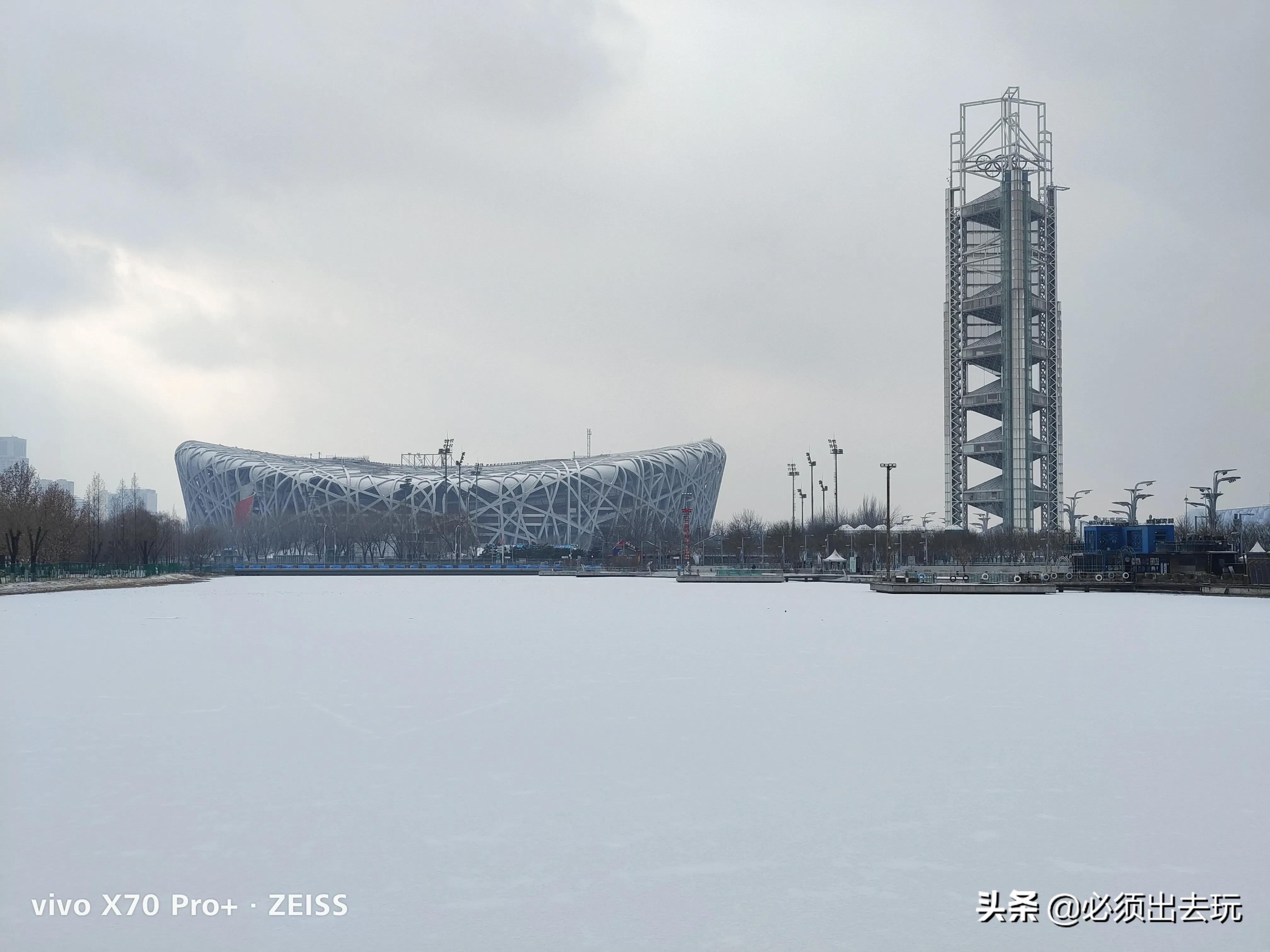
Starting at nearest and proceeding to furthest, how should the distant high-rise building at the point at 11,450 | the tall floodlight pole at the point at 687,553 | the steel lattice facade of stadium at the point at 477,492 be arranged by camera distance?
the tall floodlight pole at the point at 687,553 → the steel lattice facade of stadium at the point at 477,492 → the distant high-rise building at the point at 11,450

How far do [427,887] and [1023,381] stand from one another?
4331 inches

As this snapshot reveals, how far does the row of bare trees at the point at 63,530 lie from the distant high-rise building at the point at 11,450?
86207 mm

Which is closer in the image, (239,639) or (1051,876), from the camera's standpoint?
(1051,876)

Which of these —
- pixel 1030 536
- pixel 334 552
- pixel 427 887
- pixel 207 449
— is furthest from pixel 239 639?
pixel 207 449

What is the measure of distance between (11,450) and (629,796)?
690 ft

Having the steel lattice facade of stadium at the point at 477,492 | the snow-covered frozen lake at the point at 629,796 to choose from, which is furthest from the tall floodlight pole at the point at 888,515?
the steel lattice facade of stadium at the point at 477,492

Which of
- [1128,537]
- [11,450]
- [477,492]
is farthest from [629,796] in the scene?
[11,450]

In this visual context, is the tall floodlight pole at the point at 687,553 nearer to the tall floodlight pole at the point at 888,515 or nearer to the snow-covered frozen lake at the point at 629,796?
the tall floodlight pole at the point at 888,515

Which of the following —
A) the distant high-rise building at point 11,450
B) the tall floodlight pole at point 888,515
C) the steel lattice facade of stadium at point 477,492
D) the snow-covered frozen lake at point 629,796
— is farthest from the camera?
the distant high-rise building at point 11,450

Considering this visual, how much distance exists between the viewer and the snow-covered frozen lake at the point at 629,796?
290 inches

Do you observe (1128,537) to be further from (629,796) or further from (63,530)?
(629,796)

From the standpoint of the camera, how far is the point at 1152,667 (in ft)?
71.8

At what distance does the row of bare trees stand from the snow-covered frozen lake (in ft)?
155

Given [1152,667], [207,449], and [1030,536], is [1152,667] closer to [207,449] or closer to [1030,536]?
[1030,536]
